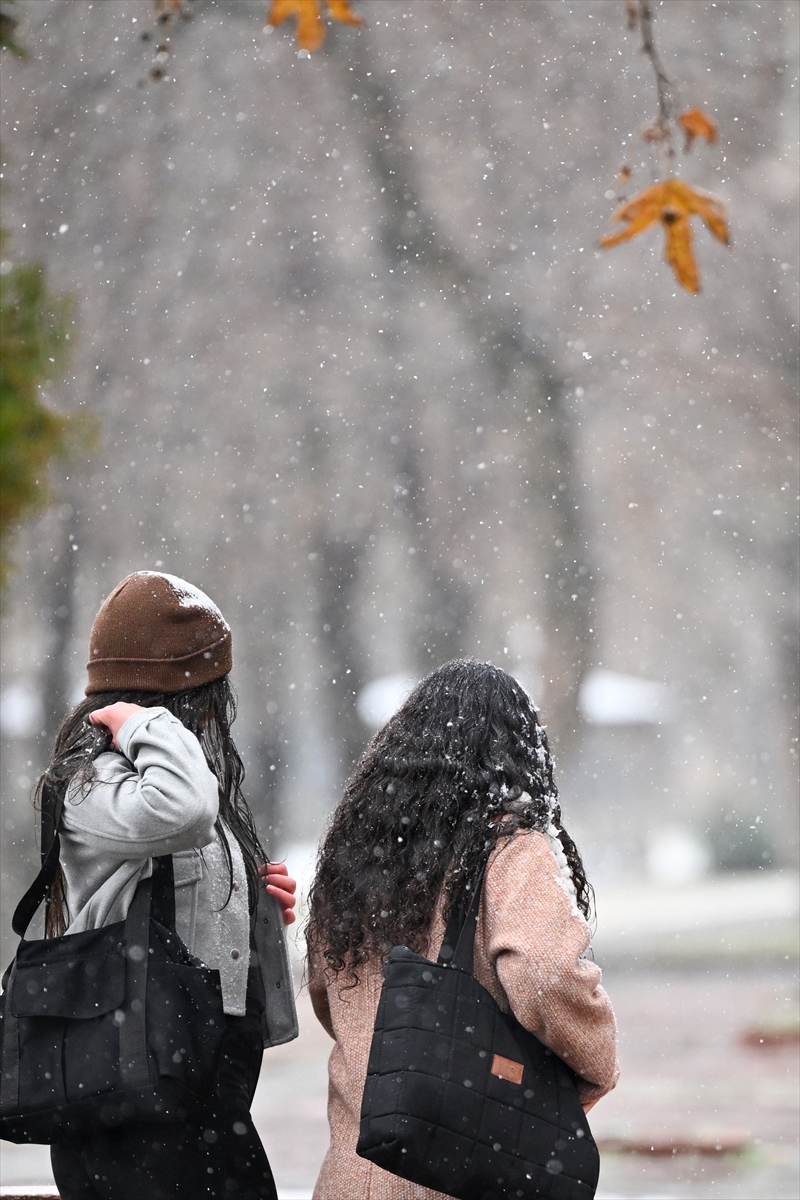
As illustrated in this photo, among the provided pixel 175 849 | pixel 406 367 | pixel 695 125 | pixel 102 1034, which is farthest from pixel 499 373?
pixel 695 125

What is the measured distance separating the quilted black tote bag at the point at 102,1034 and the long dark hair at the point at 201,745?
4.9 inches

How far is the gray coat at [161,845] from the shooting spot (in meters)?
1.62

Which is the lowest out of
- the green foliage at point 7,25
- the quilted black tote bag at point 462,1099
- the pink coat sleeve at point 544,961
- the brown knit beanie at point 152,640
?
the quilted black tote bag at point 462,1099

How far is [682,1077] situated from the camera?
7.16m

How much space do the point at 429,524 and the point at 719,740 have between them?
238 inches

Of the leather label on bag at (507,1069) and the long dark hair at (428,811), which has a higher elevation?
the long dark hair at (428,811)

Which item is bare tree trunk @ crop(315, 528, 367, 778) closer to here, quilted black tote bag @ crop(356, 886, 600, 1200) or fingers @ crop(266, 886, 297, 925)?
fingers @ crop(266, 886, 297, 925)

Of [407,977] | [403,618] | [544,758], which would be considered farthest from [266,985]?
[403,618]

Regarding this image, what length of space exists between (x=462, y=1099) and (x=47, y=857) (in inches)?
22.4

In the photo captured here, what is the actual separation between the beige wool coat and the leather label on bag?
0.05 m

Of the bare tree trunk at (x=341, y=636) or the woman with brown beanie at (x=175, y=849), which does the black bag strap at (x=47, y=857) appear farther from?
the bare tree trunk at (x=341, y=636)

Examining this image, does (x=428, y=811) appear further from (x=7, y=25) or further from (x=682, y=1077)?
(x=682, y=1077)

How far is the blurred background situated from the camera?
7.41 metres

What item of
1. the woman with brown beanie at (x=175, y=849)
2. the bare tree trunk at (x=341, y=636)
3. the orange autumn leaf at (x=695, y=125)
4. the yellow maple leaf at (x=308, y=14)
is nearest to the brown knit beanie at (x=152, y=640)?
the woman with brown beanie at (x=175, y=849)
